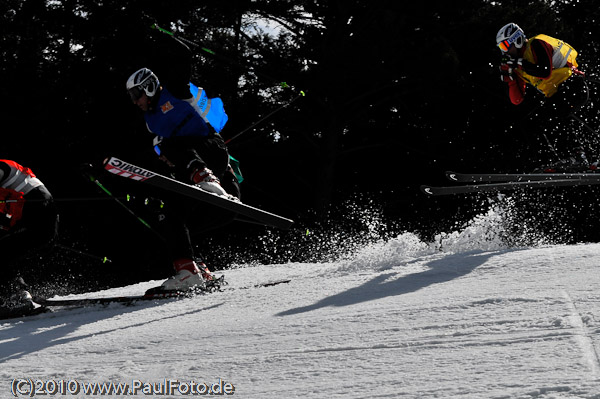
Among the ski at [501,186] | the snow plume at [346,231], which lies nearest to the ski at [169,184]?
the ski at [501,186]

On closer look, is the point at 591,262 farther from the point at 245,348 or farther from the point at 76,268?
the point at 76,268

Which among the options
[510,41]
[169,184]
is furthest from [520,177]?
[169,184]

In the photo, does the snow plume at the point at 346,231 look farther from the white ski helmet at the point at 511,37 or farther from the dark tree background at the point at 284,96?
the white ski helmet at the point at 511,37

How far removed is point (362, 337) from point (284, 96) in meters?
11.2

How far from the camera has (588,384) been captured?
2.28 meters

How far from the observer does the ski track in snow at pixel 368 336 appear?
2547 mm

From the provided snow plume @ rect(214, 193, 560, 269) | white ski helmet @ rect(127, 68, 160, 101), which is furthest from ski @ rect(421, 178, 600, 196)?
snow plume @ rect(214, 193, 560, 269)

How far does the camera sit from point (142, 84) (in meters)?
5.02

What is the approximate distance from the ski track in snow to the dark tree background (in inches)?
341

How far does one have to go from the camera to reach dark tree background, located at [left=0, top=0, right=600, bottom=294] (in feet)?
42.7

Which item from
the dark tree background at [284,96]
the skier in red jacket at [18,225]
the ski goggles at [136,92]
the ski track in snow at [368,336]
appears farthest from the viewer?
the dark tree background at [284,96]

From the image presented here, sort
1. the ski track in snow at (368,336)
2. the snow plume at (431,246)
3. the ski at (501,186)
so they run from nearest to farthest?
the ski track in snow at (368,336) → the snow plume at (431,246) → the ski at (501,186)

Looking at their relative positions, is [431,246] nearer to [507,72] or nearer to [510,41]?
[507,72]

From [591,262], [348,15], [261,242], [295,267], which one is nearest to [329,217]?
[261,242]
